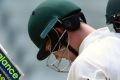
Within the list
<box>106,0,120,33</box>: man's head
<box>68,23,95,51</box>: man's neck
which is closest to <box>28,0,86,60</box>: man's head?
<box>68,23,95,51</box>: man's neck

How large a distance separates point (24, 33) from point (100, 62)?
1197 millimetres

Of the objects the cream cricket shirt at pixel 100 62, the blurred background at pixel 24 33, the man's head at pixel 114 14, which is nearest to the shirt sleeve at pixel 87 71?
the cream cricket shirt at pixel 100 62

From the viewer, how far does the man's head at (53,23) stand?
4.43 feet

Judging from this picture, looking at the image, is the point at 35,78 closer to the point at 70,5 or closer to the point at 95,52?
the point at 70,5

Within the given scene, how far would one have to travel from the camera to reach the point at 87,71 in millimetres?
1089

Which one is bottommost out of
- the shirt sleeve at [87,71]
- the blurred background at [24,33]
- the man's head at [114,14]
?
the blurred background at [24,33]

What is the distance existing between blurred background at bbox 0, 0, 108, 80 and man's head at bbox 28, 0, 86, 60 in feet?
2.39

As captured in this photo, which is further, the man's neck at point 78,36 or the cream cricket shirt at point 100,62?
the man's neck at point 78,36

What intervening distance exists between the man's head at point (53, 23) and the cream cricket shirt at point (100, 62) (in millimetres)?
204

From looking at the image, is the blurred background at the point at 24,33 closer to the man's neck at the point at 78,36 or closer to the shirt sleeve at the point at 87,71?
the man's neck at the point at 78,36

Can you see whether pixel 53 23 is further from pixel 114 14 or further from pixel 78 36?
pixel 114 14

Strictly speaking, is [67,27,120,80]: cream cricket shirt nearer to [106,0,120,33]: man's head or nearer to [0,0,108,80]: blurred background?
[106,0,120,33]: man's head

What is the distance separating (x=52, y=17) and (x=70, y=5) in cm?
9

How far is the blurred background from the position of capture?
219cm
